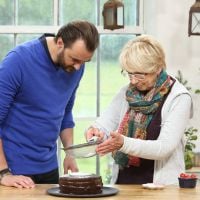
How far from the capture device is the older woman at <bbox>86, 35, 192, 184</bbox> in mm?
2957

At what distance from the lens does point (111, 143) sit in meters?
2.90

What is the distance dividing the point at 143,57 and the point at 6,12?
2.52 m

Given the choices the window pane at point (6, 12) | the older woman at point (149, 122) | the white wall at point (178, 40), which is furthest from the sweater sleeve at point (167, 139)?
the window pane at point (6, 12)

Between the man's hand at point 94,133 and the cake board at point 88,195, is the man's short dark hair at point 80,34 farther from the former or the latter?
the cake board at point 88,195

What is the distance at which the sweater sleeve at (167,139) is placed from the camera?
9.62ft

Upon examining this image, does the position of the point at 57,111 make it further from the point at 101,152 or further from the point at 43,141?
the point at 101,152

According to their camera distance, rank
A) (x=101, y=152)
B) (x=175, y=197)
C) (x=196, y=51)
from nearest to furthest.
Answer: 1. (x=175, y=197)
2. (x=101, y=152)
3. (x=196, y=51)

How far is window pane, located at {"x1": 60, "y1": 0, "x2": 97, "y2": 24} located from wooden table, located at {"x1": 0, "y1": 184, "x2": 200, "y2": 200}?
8.72ft

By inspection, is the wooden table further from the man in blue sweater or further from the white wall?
the white wall

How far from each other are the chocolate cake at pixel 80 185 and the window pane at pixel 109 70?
2704 millimetres

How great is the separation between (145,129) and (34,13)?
8.23ft

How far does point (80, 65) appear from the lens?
315 centimetres

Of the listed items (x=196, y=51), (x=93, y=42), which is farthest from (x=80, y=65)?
(x=196, y=51)

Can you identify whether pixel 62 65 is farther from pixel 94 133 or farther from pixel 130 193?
pixel 130 193
